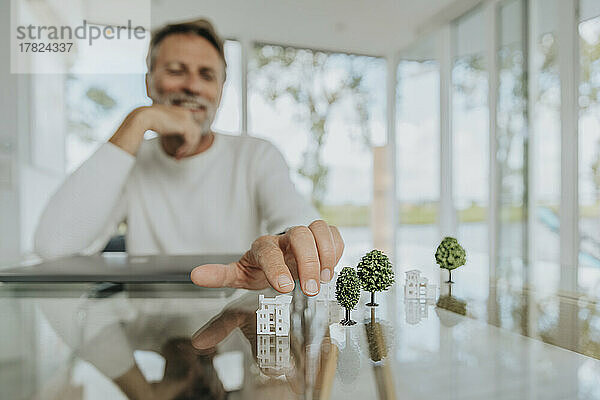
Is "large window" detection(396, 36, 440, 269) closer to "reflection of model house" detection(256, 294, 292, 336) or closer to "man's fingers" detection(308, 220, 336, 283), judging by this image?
"man's fingers" detection(308, 220, 336, 283)

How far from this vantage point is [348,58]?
275cm

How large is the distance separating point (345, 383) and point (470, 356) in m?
0.08

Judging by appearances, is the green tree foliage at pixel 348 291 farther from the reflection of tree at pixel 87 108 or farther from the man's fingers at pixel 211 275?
the reflection of tree at pixel 87 108

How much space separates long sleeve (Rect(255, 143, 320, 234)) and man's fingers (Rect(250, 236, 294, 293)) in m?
0.55

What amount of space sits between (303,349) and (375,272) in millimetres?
130

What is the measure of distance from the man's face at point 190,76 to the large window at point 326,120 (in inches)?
42.8

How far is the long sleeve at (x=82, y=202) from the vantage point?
2.83 feet

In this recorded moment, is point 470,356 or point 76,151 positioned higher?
point 76,151

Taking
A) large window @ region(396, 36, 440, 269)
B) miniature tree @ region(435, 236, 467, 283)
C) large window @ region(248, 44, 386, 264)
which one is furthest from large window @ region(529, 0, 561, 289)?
miniature tree @ region(435, 236, 467, 283)

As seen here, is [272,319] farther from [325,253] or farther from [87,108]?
[87,108]

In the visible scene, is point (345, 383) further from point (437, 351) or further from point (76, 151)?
point (76, 151)

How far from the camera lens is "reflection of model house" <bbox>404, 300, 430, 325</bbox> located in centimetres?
33

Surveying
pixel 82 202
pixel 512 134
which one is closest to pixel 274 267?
pixel 82 202

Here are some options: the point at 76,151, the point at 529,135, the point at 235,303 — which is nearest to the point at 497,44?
the point at 529,135
